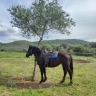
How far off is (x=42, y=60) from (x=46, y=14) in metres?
2.62

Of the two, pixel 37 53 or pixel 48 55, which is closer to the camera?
pixel 48 55

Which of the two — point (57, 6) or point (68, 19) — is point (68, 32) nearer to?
point (68, 19)

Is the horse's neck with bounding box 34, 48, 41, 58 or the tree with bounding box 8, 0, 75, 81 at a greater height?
the tree with bounding box 8, 0, 75, 81

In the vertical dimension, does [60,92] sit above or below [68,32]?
below

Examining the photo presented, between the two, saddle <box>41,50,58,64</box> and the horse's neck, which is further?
the horse's neck

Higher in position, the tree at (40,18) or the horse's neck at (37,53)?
the tree at (40,18)

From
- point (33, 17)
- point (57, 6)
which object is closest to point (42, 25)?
point (33, 17)

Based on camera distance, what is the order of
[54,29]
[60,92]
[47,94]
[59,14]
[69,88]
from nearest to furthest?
[47,94]
[60,92]
[69,88]
[59,14]
[54,29]

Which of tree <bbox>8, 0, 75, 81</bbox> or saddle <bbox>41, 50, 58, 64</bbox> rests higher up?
tree <bbox>8, 0, 75, 81</bbox>

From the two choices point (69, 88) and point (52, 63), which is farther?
point (52, 63)

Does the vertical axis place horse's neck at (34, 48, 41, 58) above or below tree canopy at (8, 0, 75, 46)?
below

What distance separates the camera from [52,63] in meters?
7.93

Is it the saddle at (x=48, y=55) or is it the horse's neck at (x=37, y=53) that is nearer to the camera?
the saddle at (x=48, y=55)

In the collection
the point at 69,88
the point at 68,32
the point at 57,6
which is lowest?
the point at 69,88
